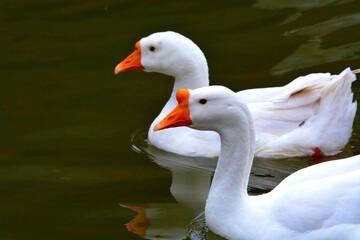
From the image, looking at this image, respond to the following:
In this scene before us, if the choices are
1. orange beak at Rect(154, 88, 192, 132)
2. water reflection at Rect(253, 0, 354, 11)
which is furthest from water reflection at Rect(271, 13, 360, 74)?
orange beak at Rect(154, 88, 192, 132)

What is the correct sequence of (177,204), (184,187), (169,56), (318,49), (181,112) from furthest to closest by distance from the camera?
(318,49) → (169,56) → (184,187) → (177,204) → (181,112)

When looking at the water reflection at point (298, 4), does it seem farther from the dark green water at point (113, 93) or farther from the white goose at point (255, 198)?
the white goose at point (255, 198)

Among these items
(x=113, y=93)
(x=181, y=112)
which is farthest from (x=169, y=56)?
(x=181, y=112)

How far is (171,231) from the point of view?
22.3 ft

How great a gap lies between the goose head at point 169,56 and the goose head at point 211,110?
2.22m

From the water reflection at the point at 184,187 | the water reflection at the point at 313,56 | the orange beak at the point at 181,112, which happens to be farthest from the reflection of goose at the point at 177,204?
the water reflection at the point at 313,56

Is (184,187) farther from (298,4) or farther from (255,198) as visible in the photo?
(298,4)

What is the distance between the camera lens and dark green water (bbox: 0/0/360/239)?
7273 millimetres

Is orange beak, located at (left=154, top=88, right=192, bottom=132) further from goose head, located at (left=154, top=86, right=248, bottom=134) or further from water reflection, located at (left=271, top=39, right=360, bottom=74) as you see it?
water reflection, located at (left=271, top=39, right=360, bottom=74)

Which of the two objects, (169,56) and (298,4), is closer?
(169,56)

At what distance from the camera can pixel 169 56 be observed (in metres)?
8.79

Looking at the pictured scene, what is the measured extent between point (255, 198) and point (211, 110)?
86 cm

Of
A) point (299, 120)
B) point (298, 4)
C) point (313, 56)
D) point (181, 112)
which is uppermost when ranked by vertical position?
point (298, 4)

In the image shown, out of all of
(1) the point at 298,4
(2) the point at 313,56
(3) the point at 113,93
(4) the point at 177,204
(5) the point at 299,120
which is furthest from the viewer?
(1) the point at 298,4
